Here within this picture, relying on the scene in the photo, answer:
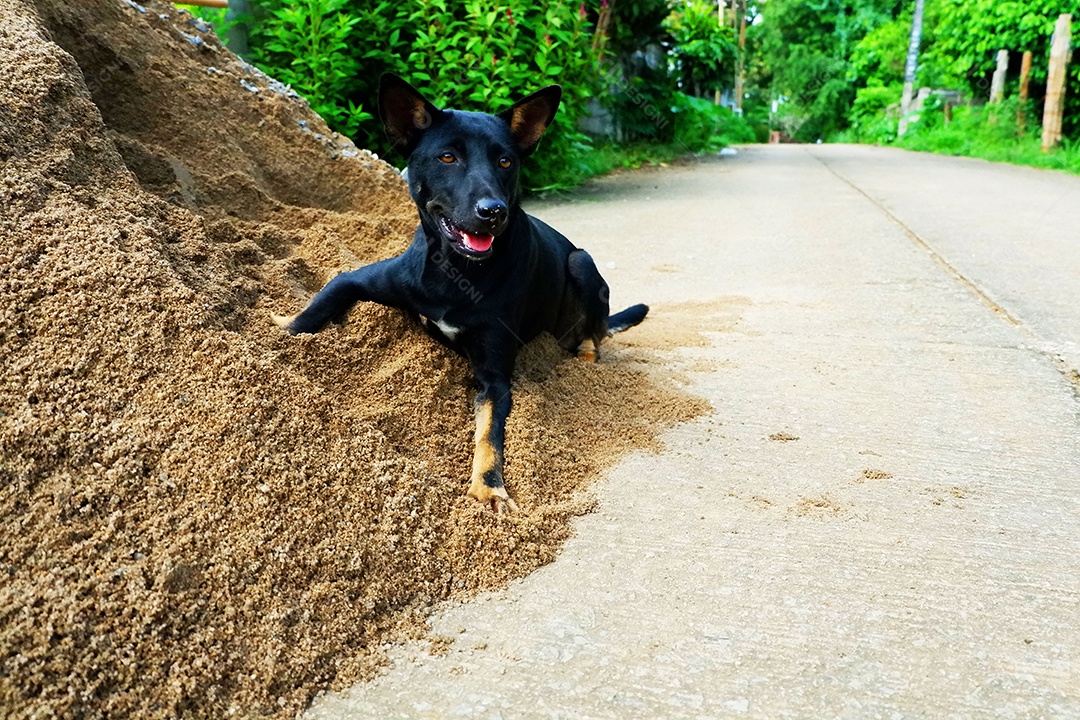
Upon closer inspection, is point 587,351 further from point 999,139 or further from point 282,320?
point 999,139

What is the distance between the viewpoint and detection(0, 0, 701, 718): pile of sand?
5.74 feet

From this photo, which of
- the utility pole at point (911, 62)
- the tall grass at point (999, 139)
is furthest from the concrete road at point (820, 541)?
the utility pole at point (911, 62)

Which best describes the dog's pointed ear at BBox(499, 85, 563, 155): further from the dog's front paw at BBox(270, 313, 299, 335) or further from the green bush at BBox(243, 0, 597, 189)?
the green bush at BBox(243, 0, 597, 189)

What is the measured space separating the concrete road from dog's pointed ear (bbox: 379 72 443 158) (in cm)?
136

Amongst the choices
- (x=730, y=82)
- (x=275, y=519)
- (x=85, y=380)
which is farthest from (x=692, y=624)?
(x=730, y=82)

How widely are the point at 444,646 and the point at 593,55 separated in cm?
810

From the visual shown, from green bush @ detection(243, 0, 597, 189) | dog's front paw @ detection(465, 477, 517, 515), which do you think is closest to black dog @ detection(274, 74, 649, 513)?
dog's front paw @ detection(465, 477, 517, 515)

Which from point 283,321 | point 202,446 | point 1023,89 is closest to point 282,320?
point 283,321

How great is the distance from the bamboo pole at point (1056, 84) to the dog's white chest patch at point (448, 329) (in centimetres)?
1644

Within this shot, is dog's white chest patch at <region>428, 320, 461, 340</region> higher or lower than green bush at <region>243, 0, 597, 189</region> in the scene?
lower

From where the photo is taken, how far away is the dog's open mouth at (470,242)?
2.88 metres

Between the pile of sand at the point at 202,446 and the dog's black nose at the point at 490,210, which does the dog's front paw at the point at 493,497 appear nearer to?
the pile of sand at the point at 202,446

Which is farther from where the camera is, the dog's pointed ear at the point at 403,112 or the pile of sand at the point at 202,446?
the dog's pointed ear at the point at 403,112

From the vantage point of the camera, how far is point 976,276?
589 cm
